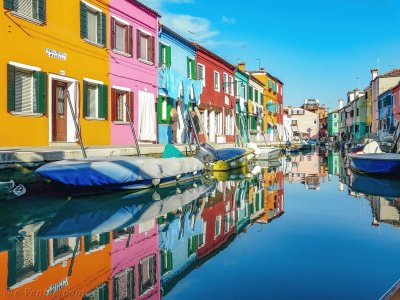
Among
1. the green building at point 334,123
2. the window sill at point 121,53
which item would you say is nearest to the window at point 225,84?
the window sill at point 121,53

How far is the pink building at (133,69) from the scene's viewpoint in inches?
681

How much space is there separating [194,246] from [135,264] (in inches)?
48.0

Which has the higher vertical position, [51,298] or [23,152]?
[23,152]

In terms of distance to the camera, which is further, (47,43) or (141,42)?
(141,42)

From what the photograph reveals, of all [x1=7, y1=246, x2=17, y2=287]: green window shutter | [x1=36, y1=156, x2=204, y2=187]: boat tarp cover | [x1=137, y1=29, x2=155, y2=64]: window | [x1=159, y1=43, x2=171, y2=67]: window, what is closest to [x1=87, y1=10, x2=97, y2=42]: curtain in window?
[x1=137, y1=29, x2=155, y2=64]: window

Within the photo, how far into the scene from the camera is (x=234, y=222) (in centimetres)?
755

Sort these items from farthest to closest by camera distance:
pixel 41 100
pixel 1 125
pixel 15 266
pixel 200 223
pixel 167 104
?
pixel 167 104 < pixel 41 100 < pixel 1 125 < pixel 200 223 < pixel 15 266

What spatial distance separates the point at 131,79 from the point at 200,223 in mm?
12490

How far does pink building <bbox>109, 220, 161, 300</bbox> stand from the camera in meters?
4.02

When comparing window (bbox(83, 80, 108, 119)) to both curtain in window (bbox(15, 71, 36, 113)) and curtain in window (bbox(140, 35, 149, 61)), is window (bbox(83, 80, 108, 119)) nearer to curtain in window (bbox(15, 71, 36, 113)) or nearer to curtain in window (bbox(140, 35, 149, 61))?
curtain in window (bbox(15, 71, 36, 113))

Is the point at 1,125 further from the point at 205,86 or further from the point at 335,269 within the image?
the point at 205,86

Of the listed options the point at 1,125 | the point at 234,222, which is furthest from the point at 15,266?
the point at 1,125

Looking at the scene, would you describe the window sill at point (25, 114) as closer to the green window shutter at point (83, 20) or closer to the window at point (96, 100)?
the window at point (96, 100)

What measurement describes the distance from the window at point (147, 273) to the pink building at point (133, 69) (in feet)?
41.1
